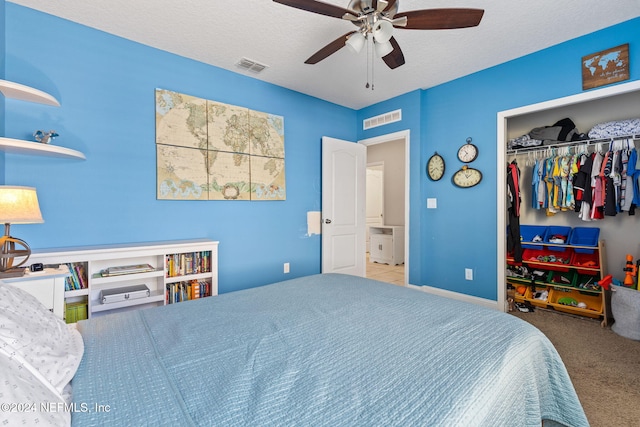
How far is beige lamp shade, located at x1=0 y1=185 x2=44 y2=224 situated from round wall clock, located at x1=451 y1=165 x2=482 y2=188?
3.69 metres

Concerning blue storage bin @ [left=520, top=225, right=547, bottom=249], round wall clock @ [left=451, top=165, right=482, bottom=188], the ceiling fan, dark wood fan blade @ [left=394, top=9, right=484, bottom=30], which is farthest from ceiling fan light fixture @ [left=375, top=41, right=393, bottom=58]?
blue storage bin @ [left=520, top=225, right=547, bottom=249]

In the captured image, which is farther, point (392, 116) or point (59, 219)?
point (392, 116)

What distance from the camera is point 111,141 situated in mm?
2506

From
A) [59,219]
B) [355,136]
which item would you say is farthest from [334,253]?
[59,219]

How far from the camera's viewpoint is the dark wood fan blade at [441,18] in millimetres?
1650

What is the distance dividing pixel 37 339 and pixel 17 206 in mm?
1279

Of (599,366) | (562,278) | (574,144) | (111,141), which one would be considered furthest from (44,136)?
(562,278)

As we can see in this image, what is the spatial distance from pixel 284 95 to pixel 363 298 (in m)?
2.82

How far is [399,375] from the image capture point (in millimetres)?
919

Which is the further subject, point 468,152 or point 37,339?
point 468,152

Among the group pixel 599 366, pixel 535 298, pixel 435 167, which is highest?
pixel 435 167

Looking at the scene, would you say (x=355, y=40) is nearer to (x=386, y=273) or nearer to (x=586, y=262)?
(x=586, y=262)

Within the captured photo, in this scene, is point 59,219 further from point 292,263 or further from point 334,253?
point 334,253

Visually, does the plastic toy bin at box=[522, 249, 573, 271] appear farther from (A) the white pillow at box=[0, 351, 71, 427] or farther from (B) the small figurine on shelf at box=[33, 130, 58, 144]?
(B) the small figurine on shelf at box=[33, 130, 58, 144]
